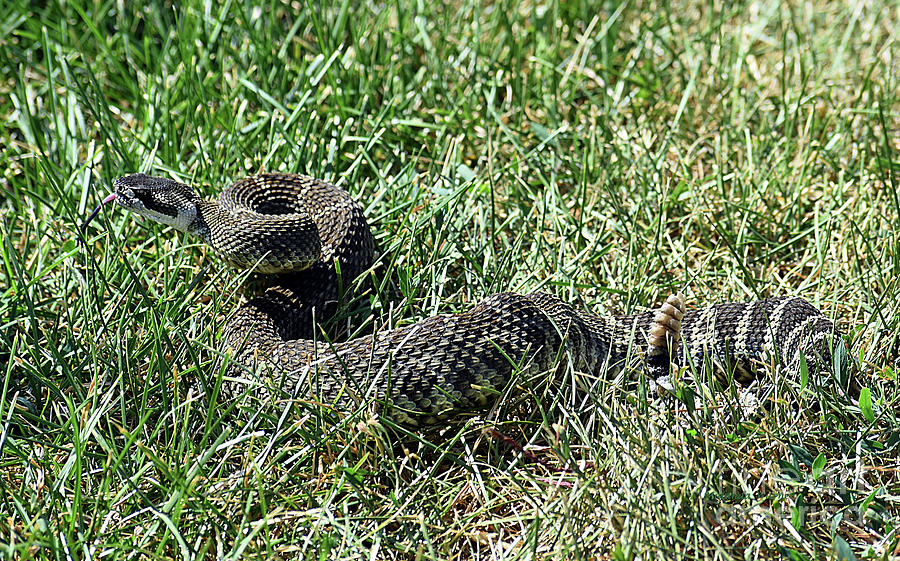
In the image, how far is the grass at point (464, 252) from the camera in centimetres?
330

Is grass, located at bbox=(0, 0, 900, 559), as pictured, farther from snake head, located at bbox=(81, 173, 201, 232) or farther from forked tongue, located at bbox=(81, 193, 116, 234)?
snake head, located at bbox=(81, 173, 201, 232)

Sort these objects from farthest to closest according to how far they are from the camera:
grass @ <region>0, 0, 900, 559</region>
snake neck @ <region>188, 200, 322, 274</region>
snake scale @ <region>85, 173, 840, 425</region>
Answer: snake neck @ <region>188, 200, 322, 274</region> → snake scale @ <region>85, 173, 840, 425</region> → grass @ <region>0, 0, 900, 559</region>

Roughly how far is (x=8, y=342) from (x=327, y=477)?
66.0 inches

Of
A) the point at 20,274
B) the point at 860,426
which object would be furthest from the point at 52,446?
the point at 860,426

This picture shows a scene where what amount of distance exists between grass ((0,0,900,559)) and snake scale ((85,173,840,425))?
6.0 inches

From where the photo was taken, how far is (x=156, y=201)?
4.55 meters

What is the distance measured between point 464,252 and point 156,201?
1584 millimetres

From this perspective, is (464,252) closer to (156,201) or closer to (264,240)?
(264,240)

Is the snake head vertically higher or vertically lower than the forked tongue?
higher

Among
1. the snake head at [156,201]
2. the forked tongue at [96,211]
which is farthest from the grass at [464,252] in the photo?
the snake head at [156,201]

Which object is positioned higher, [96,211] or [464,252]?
[464,252]

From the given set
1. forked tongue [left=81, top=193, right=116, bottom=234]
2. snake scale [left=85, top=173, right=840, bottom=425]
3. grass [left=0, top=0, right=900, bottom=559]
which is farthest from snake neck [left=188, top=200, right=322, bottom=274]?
forked tongue [left=81, top=193, right=116, bottom=234]

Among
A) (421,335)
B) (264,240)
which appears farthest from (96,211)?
(421,335)

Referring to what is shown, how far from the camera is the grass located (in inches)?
130
